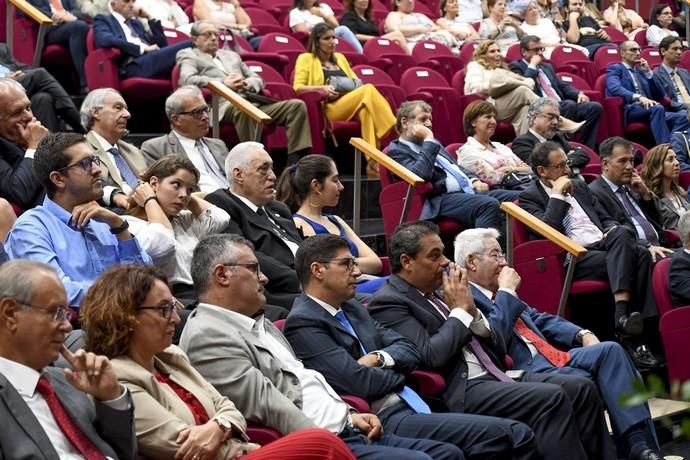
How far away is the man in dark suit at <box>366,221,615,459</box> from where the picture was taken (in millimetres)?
3646

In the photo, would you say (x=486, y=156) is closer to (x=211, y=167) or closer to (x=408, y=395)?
(x=211, y=167)

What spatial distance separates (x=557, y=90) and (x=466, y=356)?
14.3ft

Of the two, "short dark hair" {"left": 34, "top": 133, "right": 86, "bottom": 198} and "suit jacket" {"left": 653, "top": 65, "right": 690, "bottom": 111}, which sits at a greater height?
"short dark hair" {"left": 34, "top": 133, "right": 86, "bottom": 198}

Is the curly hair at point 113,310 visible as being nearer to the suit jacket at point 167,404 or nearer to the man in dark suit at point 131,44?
the suit jacket at point 167,404

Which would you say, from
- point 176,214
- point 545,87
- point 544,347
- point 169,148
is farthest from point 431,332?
point 545,87

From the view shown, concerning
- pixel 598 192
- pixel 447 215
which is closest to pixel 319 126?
pixel 447 215

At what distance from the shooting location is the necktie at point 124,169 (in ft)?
14.9

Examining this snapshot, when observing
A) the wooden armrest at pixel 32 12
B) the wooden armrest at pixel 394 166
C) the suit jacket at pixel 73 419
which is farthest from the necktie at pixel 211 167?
the suit jacket at pixel 73 419

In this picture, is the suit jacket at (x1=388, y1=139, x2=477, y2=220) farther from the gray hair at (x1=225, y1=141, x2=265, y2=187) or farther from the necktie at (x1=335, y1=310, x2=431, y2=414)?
the necktie at (x1=335, y1=310, x2=431, y2=414)

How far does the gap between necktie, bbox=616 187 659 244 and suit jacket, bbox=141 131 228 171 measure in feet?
6.52

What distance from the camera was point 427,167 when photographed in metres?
5.62

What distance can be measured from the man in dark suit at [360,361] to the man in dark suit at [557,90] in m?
4.29

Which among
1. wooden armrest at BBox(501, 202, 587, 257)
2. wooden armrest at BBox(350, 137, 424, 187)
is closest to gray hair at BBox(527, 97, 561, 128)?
wooden armrest at BBox(350, 137, 424, 187)

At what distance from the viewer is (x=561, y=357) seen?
4.11 metres
